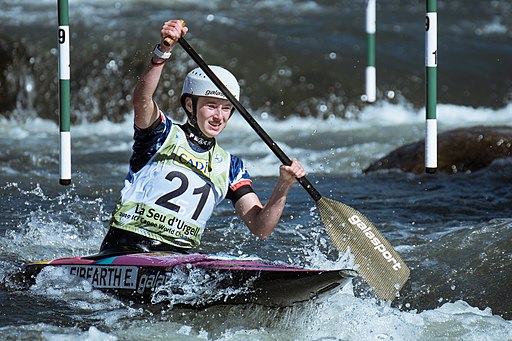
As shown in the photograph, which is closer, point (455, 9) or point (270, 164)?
point (270, 164)

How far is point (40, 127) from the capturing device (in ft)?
37.5

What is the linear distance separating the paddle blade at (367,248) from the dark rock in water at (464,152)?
381cm

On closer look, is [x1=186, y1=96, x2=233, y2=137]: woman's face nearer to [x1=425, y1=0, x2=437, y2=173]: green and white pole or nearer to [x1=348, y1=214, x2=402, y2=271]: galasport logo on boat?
[x1=348, y1=214, x2=402, y2=271]: galasport logo on boat

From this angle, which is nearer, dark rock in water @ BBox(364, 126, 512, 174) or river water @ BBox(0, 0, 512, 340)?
river water @ BBox(0, 0, 512, 340)

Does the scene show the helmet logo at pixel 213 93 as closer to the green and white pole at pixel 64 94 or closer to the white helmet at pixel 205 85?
the white helmet at pixel 205 85

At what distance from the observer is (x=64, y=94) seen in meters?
5.61

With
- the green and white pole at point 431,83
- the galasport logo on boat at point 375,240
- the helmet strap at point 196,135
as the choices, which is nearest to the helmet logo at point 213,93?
the helmet strap at point 196,135

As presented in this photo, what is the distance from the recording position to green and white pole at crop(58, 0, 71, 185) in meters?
5.57

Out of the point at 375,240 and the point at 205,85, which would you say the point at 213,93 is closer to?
the point at 205,85

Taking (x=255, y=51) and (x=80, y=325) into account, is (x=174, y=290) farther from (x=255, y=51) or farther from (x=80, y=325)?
(x=255, y=51)

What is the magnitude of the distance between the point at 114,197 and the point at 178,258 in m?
2.96

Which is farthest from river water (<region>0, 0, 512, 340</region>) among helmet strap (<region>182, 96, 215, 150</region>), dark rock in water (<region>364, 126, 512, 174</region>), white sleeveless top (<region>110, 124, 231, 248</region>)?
helmet strap (<region>182, 96, 215, 150</region>)

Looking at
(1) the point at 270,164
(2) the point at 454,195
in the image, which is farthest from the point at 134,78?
(2) the point at 454,195

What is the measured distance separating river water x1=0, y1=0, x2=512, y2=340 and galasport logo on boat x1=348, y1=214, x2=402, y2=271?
0.21 meters
